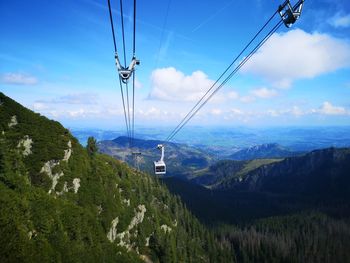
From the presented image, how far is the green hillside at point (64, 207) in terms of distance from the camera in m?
61.1

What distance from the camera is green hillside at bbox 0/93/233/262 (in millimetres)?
61056

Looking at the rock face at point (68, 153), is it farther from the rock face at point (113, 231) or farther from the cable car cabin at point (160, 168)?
the cable car cabin at point (160, 168)

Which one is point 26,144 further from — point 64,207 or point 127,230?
point 127,230

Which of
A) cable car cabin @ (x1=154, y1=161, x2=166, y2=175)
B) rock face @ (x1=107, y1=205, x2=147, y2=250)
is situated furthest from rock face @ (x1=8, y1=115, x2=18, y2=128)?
cable car cabin @ (x1=154, y1=161, x2=166, y2=175)

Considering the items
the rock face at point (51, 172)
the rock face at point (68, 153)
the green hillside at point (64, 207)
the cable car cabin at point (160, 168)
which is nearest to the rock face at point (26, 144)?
the green hillside at point (64, 207)

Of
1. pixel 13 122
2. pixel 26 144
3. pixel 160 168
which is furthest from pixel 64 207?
pixel 160 168

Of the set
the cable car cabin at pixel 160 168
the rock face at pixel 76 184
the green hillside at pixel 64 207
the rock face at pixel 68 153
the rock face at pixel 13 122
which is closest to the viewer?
the cable car cabin at pixel 160 168

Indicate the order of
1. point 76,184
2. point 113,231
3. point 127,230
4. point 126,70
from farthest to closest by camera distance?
point 127,230 < point 113,231 < point 76,184 < point 126,70

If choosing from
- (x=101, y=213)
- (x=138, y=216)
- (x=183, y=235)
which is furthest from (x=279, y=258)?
(x=101, y=213)

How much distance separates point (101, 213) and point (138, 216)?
32251mm

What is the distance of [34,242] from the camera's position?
6047 cm

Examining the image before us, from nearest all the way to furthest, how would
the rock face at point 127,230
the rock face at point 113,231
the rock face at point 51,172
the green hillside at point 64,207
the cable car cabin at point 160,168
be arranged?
1. the cable car cabin at point 160,168
2. the green hillside at point 64,207
3. the rock face at point 51,172
4. the rock face at point 113,231
5. the rock face at point 127,230

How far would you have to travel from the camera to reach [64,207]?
78.1 m

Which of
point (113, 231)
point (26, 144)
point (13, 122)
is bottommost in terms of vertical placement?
point (113, 231)
